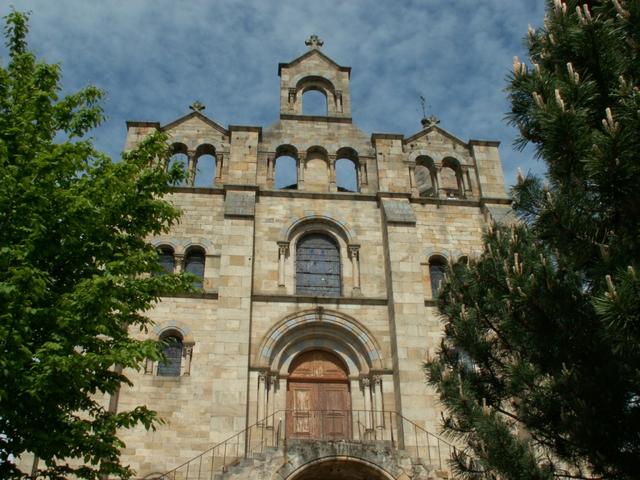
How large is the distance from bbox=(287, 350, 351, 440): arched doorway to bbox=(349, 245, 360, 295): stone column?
2.11 m

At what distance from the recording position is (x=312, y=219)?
20.0 m

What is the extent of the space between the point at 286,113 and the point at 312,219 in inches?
177

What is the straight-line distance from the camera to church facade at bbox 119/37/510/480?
15.8 metres

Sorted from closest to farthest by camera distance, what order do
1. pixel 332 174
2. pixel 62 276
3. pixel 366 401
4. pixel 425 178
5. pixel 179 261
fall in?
pixel 62 276, pixel 366 401, pixel 179 261, pixel 332 174, pixel 425 178

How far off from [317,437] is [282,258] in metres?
5.26

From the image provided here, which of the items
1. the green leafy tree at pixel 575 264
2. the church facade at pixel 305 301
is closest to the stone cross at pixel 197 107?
the church facade at pixel 305 301

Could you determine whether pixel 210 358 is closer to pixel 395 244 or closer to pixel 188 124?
pixel 395 244

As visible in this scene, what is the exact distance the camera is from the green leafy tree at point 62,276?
8.71 metres

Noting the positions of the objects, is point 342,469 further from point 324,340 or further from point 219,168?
point 219,168

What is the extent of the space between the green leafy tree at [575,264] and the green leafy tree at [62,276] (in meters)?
5.23

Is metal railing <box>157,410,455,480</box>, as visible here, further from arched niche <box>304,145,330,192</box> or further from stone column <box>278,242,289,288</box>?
arched niche <box>304,145,330,192</box>

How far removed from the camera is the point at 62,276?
10031mm

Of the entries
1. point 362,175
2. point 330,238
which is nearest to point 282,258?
point 330,238

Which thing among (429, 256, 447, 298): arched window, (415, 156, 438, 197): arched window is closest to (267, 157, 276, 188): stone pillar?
(415, 156, 438, 197): arched window
